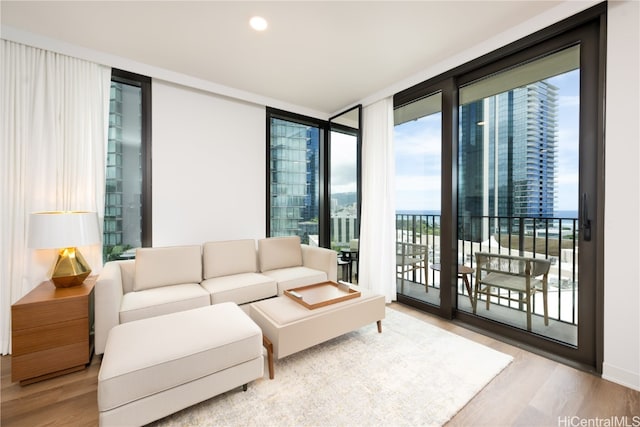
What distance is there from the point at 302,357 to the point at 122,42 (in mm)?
3172

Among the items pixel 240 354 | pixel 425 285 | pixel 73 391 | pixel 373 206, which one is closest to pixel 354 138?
pixel 373 206

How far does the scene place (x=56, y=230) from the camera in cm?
198

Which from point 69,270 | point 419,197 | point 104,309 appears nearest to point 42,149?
point 69,270

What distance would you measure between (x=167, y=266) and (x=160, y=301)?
0.52 meters

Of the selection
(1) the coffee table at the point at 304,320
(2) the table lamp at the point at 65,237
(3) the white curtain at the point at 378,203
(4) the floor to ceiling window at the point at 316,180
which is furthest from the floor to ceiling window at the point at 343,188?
(2) the table lamp at the point at 65,237

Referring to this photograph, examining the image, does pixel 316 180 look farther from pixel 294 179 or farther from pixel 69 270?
pixel 69 270

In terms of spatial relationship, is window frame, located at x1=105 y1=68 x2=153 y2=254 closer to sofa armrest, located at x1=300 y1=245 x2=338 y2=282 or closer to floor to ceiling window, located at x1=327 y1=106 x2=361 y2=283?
sofa armrest, located at x1=300 y1=245 x2=338 y2=282

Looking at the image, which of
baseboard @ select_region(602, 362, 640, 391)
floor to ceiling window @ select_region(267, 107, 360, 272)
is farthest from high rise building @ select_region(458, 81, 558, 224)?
floor to ceiling window @ select_region(267, 107, 360, 272)

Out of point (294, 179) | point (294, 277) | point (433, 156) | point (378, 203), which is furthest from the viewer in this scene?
point (294, 179)

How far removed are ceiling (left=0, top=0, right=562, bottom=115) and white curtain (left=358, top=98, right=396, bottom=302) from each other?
0.62 meters

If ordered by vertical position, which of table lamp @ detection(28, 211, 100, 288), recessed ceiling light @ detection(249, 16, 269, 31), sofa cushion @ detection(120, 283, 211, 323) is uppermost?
recessed ceiling light @ detection(249, 16, 269, 31)

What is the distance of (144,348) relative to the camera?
1459mm

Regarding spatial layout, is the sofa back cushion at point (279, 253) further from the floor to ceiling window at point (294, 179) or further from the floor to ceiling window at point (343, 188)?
the floor to ceiling window at point (343, 188)

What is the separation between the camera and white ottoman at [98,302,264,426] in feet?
4.28
